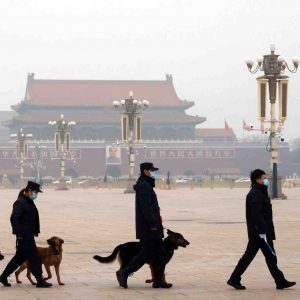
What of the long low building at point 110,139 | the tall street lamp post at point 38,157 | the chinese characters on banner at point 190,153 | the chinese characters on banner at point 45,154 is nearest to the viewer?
the tall street lamp post at point 38,157

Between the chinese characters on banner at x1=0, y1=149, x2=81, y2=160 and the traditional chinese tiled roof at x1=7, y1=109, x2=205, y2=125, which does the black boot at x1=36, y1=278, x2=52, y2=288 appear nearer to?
the chinese characters on banner at x1=0, y1=149, x2=81, y2=160

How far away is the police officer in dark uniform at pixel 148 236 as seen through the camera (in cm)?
993

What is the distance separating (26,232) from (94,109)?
10855 centimetres

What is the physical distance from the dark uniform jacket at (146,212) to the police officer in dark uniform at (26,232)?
1048mm

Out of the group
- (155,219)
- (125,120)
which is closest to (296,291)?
(155,219)

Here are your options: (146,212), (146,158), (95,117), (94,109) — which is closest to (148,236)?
(146,212)

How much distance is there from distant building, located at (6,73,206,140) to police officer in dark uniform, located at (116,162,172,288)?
105331 millimetres

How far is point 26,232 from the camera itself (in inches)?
396

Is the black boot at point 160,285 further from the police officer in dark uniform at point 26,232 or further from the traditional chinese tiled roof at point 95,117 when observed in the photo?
the traditional chinese tiled roof at point 95,117

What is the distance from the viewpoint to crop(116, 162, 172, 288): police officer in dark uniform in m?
9.93

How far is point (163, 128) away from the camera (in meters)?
118

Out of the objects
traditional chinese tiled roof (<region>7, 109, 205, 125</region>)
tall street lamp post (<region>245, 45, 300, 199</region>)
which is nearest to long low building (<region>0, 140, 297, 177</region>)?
traditional chinese tiled roof (<region>7, 109, 205, 125</region>)

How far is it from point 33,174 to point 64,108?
29.7 feet

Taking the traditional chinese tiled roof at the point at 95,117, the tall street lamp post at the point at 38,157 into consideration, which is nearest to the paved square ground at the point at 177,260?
the tall street lamp post at the point at 38,157
